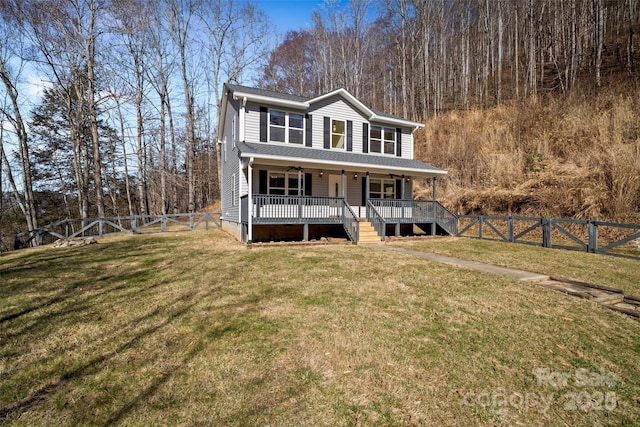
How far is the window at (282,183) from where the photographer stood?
13875 millimetres

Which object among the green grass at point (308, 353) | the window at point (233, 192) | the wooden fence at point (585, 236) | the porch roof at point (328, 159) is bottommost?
the green grass at point (308, 353)

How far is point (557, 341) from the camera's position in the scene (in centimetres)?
382

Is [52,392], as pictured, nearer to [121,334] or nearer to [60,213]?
[121,334]

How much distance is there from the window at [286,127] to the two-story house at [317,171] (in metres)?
0.05

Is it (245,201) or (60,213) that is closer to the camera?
(245,201)

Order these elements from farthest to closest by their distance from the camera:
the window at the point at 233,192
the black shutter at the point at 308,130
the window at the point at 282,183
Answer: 1. the black shutter at the point at 308,130
2. the window at the point at 233,192
3. the window at the point at 282,183

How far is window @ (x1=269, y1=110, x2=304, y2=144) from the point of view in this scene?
46.4ft

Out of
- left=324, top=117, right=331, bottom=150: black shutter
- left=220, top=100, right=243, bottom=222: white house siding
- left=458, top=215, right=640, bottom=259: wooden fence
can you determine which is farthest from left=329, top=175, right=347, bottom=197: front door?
left=458, top=215, right=640, bottom=259: wooden fence

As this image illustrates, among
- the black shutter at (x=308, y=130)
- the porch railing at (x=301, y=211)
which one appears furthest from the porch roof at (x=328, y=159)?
the porch railing at (x=301, y=211)

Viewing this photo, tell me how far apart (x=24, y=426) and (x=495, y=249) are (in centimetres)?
1250

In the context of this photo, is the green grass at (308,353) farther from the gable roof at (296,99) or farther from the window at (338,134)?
the window at (338,134)

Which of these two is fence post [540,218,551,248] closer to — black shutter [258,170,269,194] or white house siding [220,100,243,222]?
black shutter [258,170,269,194]

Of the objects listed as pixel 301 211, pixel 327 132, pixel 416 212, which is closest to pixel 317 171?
pixel 327 132

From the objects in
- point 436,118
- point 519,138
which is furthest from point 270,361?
point 436,118
